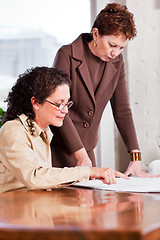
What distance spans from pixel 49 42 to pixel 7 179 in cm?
198

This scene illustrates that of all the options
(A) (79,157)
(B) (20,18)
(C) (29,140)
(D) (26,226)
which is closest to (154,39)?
(B) (20,18)

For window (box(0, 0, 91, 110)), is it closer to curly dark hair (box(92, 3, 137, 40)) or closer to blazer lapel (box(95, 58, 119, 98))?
blazer lapel (box(95, 58, 119, 98))

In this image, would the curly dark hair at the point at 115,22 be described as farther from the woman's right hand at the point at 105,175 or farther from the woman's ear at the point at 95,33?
the woman's right hand at the point at 105,175

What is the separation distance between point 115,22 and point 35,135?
2.21ft

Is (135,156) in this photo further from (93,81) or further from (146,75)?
(146,75)

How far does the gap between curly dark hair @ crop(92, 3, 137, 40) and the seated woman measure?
309 millimetres

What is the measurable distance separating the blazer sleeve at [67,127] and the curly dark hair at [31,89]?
0.55 ft

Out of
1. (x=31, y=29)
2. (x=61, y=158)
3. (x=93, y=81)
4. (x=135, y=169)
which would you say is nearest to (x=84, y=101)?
(x=93, y=81)

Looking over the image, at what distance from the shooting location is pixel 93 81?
217 centimetres

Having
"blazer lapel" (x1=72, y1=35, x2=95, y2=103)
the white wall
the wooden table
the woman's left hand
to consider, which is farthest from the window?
the wooden table

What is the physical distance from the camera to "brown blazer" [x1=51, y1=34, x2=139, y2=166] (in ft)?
6.71

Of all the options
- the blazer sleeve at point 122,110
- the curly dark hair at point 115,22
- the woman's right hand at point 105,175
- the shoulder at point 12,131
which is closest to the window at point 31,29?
the blazer sleeve at point 122,110

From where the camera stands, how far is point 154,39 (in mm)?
3129

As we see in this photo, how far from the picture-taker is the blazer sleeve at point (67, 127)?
6.41 feet
